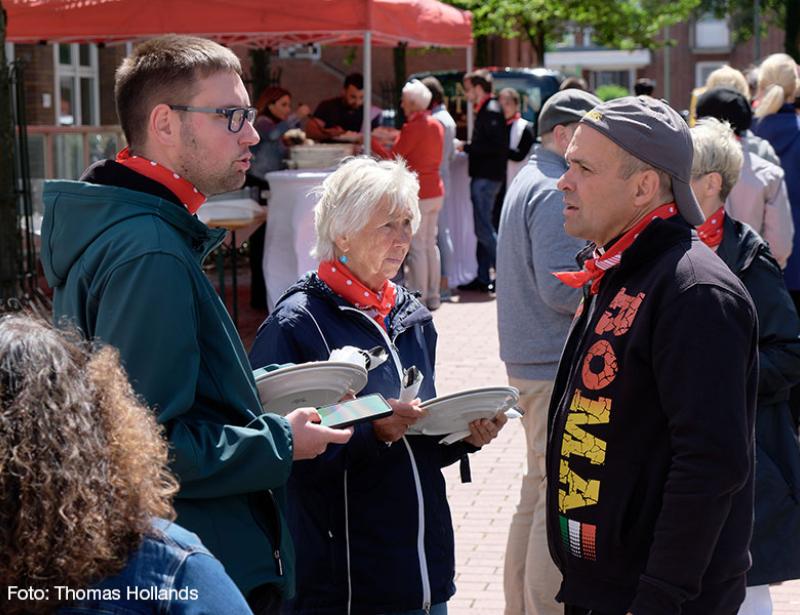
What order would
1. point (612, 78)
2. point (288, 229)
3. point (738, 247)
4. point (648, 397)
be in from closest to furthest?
point (648, 397), point (738, 247), point (288, 229), point (612, 78)

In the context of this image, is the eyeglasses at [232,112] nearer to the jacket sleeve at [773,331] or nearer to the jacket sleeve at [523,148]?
the jacket sleeve at [773,331]

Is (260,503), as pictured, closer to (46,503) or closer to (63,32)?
(46,503)

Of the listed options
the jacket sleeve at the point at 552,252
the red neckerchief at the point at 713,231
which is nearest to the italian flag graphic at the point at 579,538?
the red neckerchief at the point at 713,231

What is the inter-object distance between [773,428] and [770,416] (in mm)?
37

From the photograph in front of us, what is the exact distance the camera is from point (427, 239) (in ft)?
39.1

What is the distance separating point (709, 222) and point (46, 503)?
2905 millimetres

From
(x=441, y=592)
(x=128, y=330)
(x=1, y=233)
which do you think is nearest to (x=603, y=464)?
(x=441, y=592)

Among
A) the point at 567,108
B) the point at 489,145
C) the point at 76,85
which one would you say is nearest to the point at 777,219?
the point at 567,108

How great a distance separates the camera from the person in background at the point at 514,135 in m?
13.7

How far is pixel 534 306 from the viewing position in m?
4.56

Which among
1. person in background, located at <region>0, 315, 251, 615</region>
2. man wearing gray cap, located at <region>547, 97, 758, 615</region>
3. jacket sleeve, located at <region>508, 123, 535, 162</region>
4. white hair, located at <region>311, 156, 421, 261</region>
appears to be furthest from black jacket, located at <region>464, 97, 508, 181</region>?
person in background, located at <region>0, 315, 251, 615</region>

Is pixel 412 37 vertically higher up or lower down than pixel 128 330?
higher up

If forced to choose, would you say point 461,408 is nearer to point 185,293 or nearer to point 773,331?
point 185,293

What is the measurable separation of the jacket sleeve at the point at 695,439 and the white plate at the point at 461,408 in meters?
0.66
